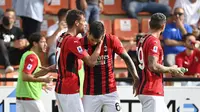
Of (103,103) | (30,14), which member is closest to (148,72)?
(103,103)

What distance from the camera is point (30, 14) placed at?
11742 millimetres

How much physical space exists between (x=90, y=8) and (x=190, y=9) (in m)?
1.98

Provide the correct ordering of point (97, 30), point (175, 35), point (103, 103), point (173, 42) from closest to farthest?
point (97, 30) < point (103, 103) < point (173, 42) < point (175, 35)

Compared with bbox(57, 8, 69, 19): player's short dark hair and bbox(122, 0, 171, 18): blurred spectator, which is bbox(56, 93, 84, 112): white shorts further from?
bbox(122, 0, 171, 18): blurred spectator

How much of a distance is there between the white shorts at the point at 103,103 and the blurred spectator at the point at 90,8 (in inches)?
166

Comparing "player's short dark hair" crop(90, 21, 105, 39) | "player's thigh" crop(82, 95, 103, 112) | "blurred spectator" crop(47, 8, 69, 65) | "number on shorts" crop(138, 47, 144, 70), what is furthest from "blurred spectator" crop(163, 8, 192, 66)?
"player's short dark hair" crop(90, 21, 105, 39)

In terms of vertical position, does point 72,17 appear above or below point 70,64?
Result: above

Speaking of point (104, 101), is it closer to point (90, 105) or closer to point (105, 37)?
point (90, 105)

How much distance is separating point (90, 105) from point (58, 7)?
502 centimetres

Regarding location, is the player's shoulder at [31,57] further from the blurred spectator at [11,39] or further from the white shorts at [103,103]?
the blurred spectator at [11,39]

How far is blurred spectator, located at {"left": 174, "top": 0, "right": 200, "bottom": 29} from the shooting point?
1241 centimetres

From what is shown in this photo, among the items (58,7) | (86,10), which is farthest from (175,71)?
(58,7)

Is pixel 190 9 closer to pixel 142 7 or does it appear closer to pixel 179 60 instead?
pixel 142 7

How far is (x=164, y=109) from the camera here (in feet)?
25.6
